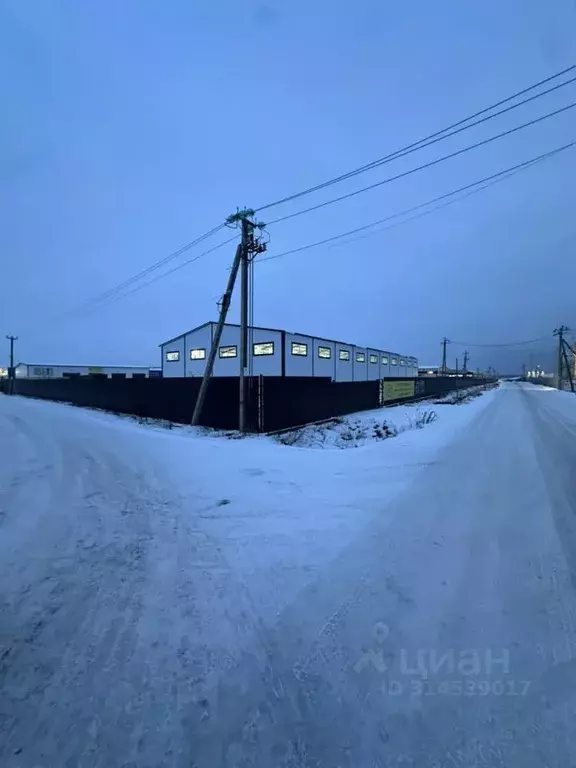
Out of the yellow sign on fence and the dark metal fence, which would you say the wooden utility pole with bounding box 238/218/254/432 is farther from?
the yellow sign on fence

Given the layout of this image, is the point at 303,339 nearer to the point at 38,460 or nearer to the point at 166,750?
the point at 38,460

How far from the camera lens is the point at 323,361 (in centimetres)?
3981

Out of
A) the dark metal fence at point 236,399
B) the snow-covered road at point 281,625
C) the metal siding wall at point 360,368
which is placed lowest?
the snow-covered road at point 281,625

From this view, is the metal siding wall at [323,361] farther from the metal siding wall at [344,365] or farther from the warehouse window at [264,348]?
the warehouse window at [264,348]

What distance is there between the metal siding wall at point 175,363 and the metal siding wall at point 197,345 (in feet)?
3.28

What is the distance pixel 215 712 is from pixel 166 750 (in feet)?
0.89

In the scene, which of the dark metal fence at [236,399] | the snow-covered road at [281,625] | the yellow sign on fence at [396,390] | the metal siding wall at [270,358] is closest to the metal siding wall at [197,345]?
the metal siding wall at [270,358]

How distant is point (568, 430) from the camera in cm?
1165

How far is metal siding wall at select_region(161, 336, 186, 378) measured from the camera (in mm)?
41906

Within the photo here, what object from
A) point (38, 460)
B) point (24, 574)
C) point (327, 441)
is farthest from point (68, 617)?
point (327, 441)

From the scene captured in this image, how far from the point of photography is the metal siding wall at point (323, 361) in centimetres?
3856

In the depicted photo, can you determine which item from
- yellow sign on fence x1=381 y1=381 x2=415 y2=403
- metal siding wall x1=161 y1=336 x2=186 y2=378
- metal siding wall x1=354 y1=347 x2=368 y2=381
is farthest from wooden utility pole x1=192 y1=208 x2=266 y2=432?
metal siding wall x1=354 y1=347 x2=368 y2=381

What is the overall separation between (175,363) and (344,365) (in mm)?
18998

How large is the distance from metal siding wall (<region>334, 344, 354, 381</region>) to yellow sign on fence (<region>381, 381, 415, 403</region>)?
16.8m
